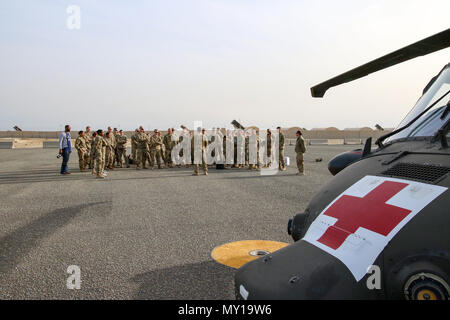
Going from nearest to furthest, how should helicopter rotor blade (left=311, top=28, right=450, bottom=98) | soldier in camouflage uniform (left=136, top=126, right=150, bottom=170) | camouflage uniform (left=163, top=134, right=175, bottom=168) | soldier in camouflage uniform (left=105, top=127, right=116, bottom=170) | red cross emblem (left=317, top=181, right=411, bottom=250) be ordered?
red cross emblem (left=317, top=181, right=411, bottom=250) → helicopter rotor blade (left=311, top=28, right=450, bottom=98) → soldier in camouflage uniform (left=105, top=127, right=116, bottom=170) → soldier in camouflage uniform (left=136, top=126, right=150, bottom=170) → camouflage uniform (left=163, top=134, right=175, bottom=168)

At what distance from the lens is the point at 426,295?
160 cm

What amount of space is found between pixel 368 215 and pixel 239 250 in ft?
9.47

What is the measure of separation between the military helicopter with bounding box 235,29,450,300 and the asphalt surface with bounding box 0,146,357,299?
60.2 inches

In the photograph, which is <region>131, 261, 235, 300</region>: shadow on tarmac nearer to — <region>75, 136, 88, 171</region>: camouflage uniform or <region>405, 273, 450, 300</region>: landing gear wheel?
<region>405, 273, 450, 300</region>: landing gear wheel

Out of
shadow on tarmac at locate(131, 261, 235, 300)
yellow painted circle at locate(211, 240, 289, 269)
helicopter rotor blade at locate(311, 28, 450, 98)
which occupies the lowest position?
shadow on tarmac at locate(131, 261, 235, 300)

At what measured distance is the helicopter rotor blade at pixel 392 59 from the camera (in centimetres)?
252

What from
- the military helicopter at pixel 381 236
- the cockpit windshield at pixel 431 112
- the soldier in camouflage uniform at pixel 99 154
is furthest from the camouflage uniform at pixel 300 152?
the military helicopter at pixel 381 236

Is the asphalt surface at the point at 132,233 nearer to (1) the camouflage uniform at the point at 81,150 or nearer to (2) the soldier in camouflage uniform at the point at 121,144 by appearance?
(1) the camouflage uniform at the point at 81,150

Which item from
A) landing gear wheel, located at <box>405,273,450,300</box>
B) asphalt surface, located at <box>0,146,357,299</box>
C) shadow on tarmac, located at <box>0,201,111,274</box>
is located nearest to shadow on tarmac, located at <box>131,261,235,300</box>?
asphalt surface, located at <box>0,146,357,299</box>

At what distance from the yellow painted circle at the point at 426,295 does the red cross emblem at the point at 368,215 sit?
0.34 meters

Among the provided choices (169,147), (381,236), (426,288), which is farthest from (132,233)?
(169,147)

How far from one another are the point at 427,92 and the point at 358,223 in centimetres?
184

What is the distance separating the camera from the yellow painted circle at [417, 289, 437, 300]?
158 centimetres

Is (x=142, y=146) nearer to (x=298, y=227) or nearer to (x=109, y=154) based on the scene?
(x=109, y=154)
